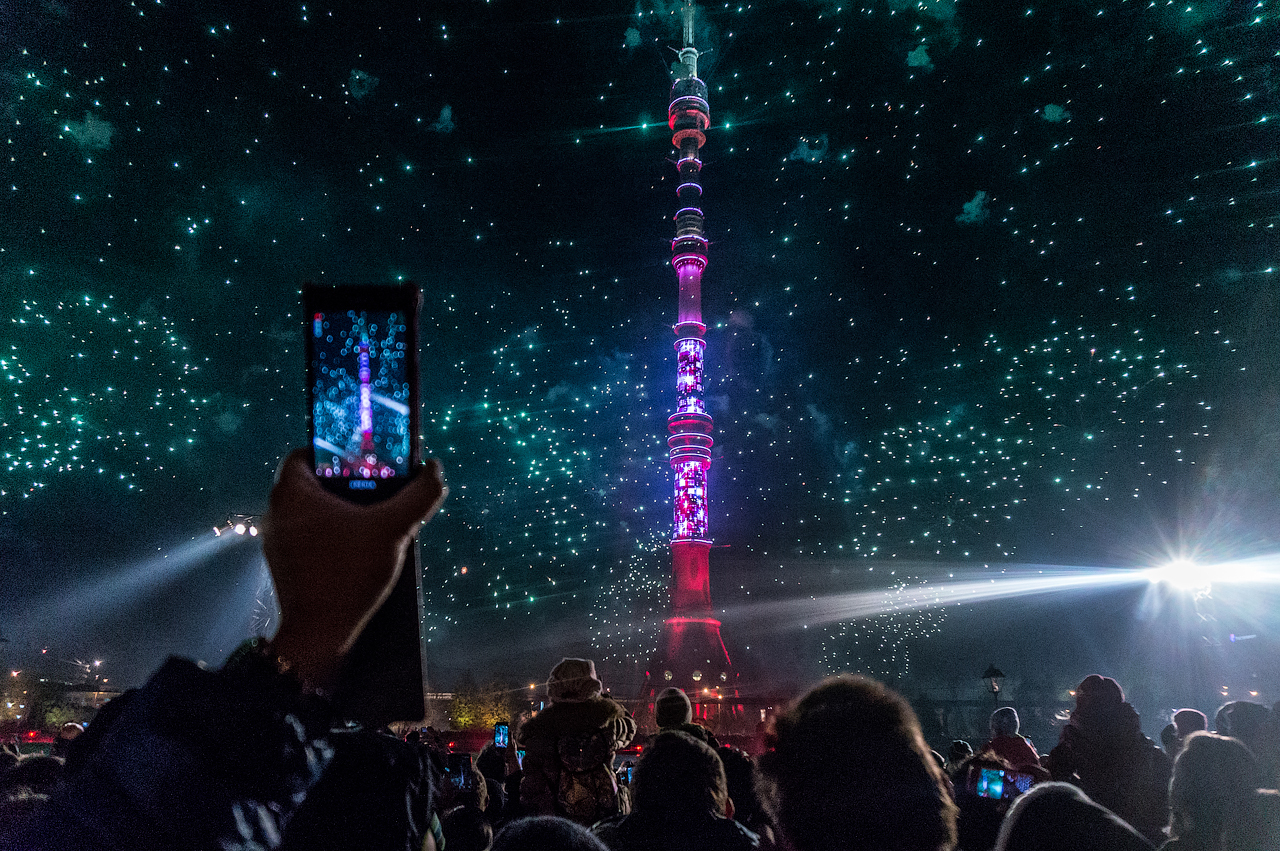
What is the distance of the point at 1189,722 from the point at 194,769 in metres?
10.3

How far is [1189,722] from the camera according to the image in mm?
7250

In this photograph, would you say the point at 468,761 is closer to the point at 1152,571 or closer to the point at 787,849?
the point at 787,849

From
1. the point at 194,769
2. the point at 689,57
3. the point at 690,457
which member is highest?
the point at 689,57

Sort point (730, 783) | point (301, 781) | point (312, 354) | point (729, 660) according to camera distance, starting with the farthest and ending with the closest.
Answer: point (729, 660), point (730, 783), point (312, 354), point (301, 781)

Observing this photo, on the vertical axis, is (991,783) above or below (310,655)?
below

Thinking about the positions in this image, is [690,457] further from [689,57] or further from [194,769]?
[194,769]

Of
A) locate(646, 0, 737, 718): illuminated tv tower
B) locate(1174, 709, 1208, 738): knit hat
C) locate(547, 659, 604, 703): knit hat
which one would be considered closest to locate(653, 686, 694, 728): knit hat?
locate(547, 659, 604, 703): knit hat

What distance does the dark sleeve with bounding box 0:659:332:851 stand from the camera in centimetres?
98

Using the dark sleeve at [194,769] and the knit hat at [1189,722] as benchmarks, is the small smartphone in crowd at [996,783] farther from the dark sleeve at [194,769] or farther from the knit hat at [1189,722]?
the dark sleeve at [194,769]


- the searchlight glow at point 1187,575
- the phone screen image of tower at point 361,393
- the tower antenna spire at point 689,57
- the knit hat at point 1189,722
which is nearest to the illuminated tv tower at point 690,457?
the tower antenna spire at point 689,57

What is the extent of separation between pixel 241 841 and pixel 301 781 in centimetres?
12

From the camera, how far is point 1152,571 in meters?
31.8

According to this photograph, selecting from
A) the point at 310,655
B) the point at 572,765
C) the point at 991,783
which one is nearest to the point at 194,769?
the point at 310,655

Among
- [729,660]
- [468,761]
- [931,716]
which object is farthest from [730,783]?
[931,716]
